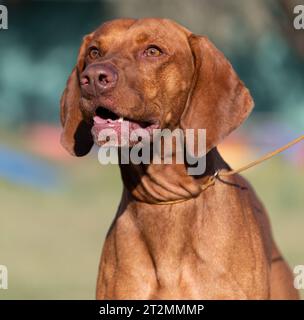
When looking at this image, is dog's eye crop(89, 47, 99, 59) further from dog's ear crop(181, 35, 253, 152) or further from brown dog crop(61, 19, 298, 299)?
dog's ear crop(181, 35, 253, 152)

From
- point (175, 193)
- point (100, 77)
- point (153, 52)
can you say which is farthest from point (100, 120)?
point (175, 193)

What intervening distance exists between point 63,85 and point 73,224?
5728mm

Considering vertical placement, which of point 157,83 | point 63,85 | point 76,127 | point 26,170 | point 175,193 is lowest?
point 175,193

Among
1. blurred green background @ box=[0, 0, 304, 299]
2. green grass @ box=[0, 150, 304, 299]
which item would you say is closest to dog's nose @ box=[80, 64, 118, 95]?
green grass @ box=[0, 150, 304, 299]

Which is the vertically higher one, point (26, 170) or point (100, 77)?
point (26, 170)

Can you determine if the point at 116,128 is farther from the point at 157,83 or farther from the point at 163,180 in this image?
the point at 163,180

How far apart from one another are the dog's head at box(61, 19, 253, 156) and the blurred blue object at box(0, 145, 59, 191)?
999 centimetres

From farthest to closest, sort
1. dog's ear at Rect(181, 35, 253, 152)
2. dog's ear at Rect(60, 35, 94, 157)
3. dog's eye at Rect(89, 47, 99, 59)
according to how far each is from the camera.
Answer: dog's ear at Rect(60, 35, 94, 157)
dog's eye at Rect(89, 47, 99, 59)
dog's ear at Rect(181, 35, 253, 152)

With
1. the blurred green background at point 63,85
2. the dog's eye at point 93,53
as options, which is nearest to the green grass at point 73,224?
the blurred green background at point 63,85

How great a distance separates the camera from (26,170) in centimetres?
1580

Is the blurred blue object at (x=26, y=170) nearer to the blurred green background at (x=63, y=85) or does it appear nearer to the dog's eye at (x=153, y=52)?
the blurred green background at (x=63, y=85)

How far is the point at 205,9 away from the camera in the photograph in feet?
57.2

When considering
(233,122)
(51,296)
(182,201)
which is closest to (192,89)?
(233,122)

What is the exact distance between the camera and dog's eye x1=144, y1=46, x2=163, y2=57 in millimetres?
4891
